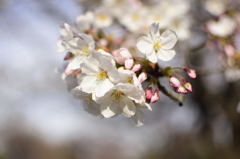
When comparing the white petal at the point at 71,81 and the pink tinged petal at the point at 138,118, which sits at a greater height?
the white petal at the point at 71,81

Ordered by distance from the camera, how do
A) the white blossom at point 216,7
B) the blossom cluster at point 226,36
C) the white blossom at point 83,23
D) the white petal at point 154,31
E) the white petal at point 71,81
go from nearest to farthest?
the white petal at point 154,31
the white petal at point 71,81
the white blossom at point 83,23
the blossom cluster at point 226,36
the white blossom at point 216,7

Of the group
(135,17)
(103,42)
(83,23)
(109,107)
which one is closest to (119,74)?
(109,107)

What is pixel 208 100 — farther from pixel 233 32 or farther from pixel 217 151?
pixel 233 32

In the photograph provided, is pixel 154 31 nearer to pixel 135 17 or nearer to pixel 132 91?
pixel 132 91

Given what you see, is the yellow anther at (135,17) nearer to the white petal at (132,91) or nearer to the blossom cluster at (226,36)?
the blossom cluster at (226,36)

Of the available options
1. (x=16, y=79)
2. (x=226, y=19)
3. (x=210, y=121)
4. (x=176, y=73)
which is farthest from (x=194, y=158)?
(x=176, y=73)

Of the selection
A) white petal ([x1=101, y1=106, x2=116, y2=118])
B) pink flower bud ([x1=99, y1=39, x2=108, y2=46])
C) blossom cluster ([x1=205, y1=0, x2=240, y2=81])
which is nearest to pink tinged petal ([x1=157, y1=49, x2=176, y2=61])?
white petal ([x1=101, y1=106, x2=116, y2=118])

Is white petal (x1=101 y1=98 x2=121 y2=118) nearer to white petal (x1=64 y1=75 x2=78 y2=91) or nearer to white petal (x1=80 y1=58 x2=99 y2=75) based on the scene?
white petal (x1=80 y1=58 x2=99 y2=75)

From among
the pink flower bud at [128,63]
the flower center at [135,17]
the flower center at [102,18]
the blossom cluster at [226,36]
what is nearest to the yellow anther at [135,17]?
the flower center at [135,17]
